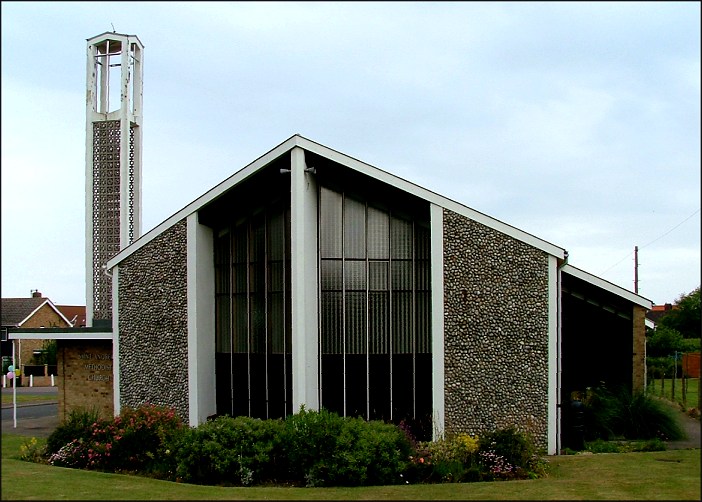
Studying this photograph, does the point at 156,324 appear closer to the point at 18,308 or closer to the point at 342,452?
the point at 342,452

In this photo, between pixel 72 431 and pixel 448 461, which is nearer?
pixel 448 461

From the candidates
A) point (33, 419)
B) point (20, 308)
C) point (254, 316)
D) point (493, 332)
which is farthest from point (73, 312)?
point (493, 332)

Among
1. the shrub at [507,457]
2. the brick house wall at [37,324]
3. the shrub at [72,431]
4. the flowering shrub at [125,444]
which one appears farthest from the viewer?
the brick house wall at [37,324]

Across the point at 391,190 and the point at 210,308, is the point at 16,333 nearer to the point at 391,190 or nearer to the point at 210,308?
the point at 210,308

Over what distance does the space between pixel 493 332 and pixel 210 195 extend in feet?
26.0

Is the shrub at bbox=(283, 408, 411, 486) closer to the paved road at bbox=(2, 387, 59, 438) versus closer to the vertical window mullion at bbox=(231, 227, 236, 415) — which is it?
the vertical window mullion at bbox=(231, 227, 236, 415)

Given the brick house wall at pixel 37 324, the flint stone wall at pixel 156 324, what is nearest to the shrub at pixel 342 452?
the flint stone wall at pixel 156 324

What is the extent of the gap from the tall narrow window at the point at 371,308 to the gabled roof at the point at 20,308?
Answer: 1725 inches

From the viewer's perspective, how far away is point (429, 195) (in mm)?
18000

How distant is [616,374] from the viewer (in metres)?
22.3

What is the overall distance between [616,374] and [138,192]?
16.7 meters

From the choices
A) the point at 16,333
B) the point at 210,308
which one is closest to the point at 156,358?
the point at 210,308

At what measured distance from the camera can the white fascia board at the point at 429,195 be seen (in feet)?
58.0

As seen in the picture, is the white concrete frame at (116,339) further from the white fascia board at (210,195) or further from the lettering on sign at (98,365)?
the lettering on sign at (98,365)
